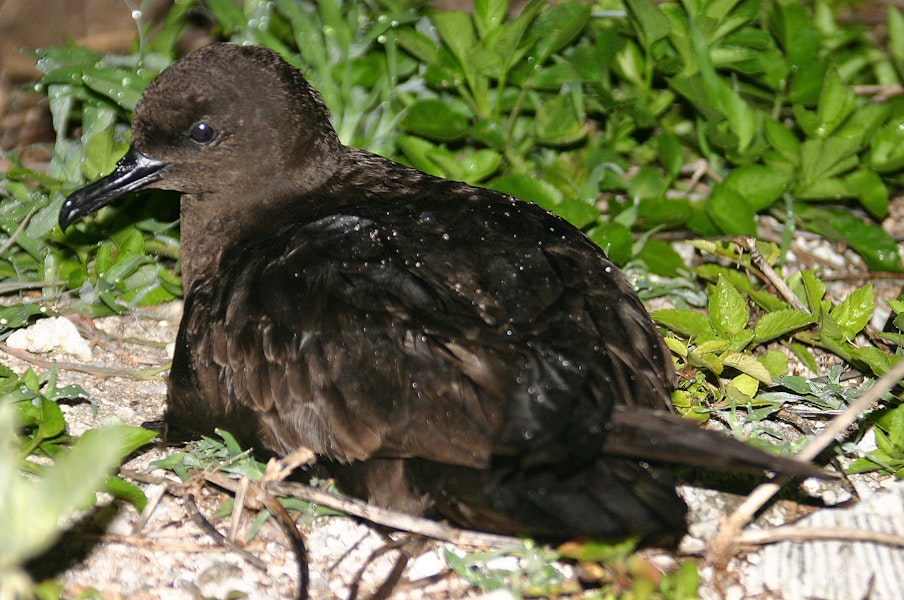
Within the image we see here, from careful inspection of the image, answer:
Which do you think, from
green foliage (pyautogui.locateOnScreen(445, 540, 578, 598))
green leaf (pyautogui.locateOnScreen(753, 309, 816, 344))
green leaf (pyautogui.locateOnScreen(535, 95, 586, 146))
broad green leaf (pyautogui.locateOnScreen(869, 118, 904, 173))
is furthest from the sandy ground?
green leaf (pyautogui.locateOnScreen(535, 95, 586, 146))

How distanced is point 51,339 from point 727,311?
228 centimetres

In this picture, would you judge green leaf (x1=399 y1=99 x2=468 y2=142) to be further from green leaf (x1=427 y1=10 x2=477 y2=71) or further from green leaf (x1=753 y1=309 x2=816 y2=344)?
green leaf (x1=753 y1=309 x2=816 y2=344)

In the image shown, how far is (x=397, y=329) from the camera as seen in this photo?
2648mm

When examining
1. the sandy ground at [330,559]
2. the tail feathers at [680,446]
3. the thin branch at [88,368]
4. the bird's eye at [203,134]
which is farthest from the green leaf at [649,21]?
the thin branch at [88,368]

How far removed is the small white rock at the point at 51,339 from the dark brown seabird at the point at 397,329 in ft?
1.38

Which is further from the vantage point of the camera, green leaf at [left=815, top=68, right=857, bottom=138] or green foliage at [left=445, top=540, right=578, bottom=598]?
green leaf at [left=815, top=68, right=857, bottom=138]

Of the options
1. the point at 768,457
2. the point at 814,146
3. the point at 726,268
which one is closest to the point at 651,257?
the point at 726,268

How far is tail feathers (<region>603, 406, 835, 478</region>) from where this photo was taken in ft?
7.25

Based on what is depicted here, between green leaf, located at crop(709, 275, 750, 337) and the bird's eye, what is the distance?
1.72 meters

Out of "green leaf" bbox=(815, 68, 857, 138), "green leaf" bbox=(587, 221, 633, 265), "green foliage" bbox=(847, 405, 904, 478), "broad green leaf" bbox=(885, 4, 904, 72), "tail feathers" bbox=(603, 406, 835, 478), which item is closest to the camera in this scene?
"tail feathers" bbox=(603, 406, 835, 478)

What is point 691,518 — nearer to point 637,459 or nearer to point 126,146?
point 637,459

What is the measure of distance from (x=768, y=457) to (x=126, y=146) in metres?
2.69

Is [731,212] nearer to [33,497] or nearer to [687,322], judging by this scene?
[687,322]

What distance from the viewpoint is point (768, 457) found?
2.20 metres
